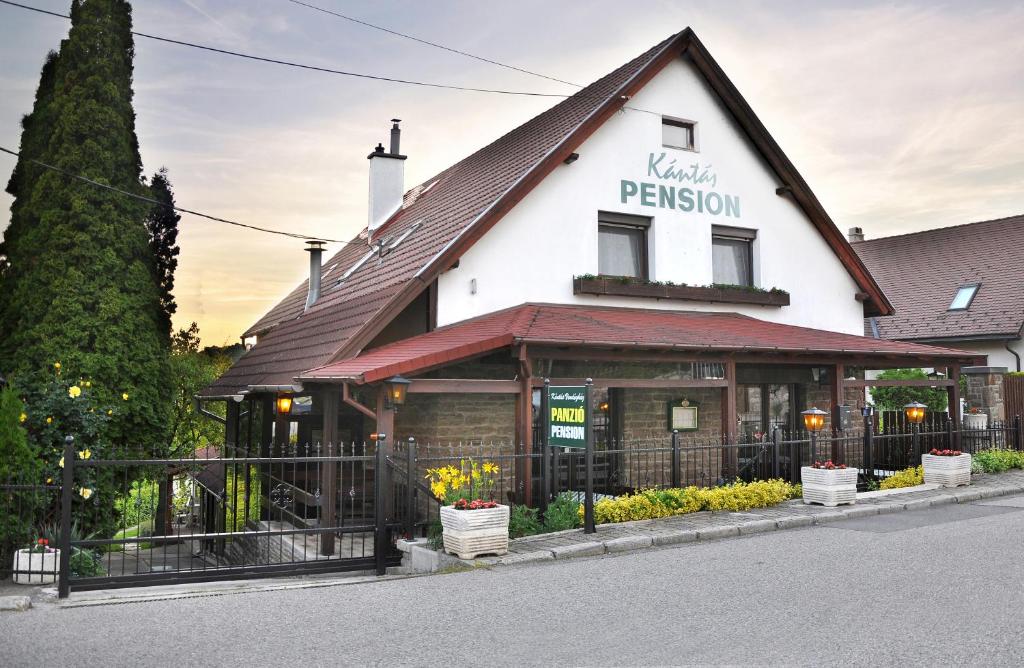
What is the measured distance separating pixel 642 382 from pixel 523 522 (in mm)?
3318

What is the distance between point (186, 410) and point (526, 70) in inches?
574

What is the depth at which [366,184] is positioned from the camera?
22.1 meters

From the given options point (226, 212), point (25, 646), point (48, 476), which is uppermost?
point (226, 212)

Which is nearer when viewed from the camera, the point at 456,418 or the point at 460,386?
the point at 460,386

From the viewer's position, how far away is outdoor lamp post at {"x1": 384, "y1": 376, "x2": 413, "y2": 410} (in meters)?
10.2

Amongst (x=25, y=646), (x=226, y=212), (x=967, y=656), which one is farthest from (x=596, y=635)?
(x=226, y=212)

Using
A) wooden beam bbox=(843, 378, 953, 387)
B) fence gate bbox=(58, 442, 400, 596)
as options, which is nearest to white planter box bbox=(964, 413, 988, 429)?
wooden beam bbox=(843, 378, 953, 387)

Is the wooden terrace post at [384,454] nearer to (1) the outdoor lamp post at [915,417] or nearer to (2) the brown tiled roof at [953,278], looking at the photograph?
(1) the outdoor lamp post at [915,417]

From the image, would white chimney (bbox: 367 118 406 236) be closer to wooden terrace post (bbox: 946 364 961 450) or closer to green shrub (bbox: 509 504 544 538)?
green shrub (bbox: 509 504 544 538)

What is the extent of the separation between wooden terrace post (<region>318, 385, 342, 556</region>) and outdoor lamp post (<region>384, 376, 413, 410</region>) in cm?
102

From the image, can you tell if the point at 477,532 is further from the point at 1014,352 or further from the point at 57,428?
the point at 1014,352

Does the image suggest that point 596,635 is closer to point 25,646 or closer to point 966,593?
point 966,593

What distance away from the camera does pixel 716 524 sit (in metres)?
10.7

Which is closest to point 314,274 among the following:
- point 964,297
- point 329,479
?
point 329,479
